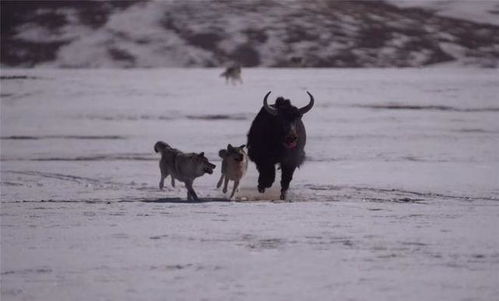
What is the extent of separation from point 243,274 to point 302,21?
1864 inches

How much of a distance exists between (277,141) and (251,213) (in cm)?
193

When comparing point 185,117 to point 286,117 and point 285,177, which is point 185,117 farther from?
point 286,117

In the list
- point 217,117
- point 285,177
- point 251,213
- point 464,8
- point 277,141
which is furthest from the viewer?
point 464,8

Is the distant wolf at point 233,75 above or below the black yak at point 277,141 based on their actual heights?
above

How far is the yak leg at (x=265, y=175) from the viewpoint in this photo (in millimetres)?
9727

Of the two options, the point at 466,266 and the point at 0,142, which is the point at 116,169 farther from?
the point at 466,266

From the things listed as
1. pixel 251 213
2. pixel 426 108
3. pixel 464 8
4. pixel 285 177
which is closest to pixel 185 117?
pixel 426 108

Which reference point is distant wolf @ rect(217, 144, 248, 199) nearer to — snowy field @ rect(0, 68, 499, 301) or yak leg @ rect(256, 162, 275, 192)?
snowy field @ rect(0, 68, 499, 301)

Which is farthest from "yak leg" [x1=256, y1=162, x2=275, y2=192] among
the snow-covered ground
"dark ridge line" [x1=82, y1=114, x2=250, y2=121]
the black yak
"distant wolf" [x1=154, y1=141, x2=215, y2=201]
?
the snow-covered ground

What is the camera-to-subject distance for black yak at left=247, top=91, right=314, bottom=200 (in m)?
9.27

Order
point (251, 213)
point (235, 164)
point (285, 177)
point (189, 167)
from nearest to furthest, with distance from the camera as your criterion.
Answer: point (251, 213) → point (189, 167) → point (235, 164) → point (285, 177)

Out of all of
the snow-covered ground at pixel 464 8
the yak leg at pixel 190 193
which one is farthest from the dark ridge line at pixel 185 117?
the snow-covered ground at pixel 464 8

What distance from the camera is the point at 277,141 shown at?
967 cm

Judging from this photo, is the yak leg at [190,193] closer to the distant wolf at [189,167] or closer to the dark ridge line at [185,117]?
the distant wolf at [189,167]
